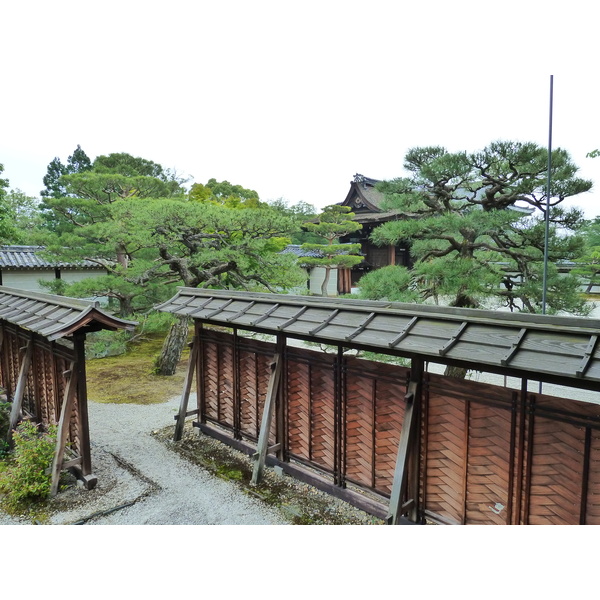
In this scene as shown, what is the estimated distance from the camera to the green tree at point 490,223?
5.89 m

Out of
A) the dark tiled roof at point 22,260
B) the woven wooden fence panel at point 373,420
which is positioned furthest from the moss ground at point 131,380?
the woven wooden fence panel at point 373,420

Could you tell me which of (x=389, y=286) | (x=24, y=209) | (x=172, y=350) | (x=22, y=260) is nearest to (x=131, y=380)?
(x=172, y=350)

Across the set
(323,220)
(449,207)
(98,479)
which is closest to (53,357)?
(98,479)

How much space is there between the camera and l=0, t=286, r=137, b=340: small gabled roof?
3.78 metres

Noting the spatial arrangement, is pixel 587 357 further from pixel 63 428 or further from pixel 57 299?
pixel 57 299

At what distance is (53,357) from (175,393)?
335 cm

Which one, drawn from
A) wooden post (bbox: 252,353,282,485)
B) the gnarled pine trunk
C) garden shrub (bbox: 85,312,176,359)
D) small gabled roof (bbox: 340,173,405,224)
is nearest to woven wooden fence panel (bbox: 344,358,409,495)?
wooden post (bbox: 252,353,282,485)

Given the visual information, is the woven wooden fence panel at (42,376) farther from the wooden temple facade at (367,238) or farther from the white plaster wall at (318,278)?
the white plaster wall at (318,278)

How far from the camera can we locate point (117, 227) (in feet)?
27.2

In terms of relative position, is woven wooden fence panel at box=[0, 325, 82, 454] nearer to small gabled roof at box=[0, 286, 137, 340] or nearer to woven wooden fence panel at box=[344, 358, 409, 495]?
small gabled roof at box=[0, 286, 137, 340]

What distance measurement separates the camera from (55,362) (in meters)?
4.79

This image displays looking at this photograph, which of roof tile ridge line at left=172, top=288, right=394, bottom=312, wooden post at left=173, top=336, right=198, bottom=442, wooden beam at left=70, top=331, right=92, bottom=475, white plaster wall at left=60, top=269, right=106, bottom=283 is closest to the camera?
roof tile ridge line at left=172, top=288, right=394, bottom=312

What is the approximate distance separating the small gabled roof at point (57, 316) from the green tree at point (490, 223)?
4.22 meters

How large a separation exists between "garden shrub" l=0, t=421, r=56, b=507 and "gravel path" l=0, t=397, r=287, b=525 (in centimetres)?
21
